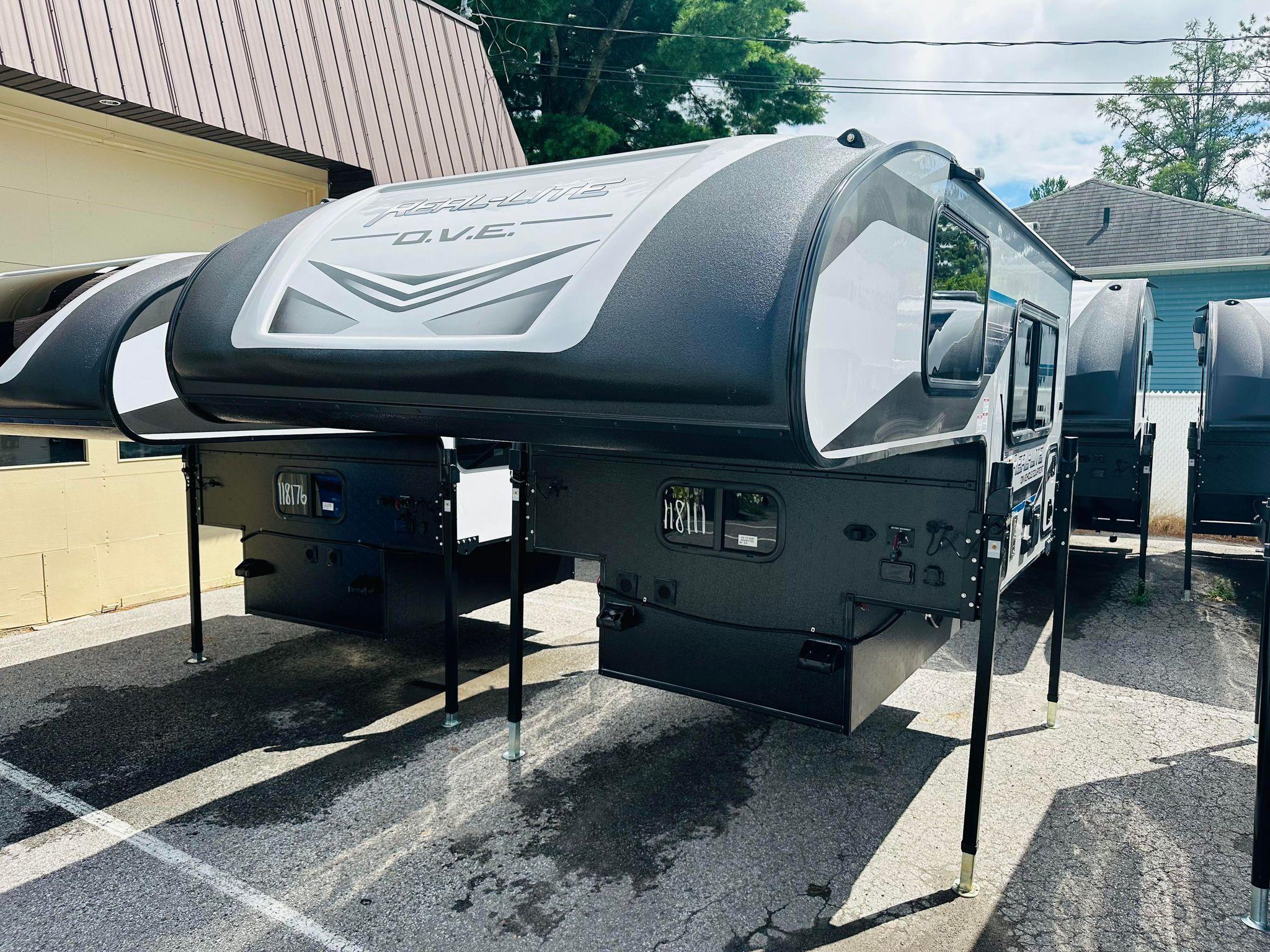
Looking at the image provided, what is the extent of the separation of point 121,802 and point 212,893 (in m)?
0.98

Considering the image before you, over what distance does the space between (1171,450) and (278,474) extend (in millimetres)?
10992

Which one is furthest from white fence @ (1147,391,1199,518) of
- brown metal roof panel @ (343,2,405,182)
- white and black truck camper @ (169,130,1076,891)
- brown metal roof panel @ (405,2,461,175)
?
brown metal roof panel @ (343,2,405,182)

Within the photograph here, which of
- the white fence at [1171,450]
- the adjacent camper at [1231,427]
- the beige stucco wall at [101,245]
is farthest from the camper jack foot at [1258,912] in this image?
the white fence at [1171,450]

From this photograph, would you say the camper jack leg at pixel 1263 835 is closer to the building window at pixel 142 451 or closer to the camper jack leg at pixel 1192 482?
the camper jack leg at pixel 1192 482

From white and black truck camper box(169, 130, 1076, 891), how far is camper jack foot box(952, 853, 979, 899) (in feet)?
0.06

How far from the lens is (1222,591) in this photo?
7457 mm

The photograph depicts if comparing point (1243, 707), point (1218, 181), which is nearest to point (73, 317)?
point (1243, 707)

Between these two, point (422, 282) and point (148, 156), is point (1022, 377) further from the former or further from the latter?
point (148, 156)

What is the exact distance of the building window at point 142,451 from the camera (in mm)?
6637

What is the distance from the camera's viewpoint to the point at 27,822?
3.54 meters

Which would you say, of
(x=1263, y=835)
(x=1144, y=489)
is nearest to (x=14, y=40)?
(x=1263, y=835)

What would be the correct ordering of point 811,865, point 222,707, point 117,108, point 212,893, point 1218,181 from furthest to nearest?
point 1218,181 → point 117,108 → point 222,707 → point 811,865 → point 212,893

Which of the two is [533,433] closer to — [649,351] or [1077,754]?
[649,351]

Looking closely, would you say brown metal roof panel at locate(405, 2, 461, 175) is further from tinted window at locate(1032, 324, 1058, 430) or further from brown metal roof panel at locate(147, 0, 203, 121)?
tinted window at locate(1032, 324, 1058, 430)
